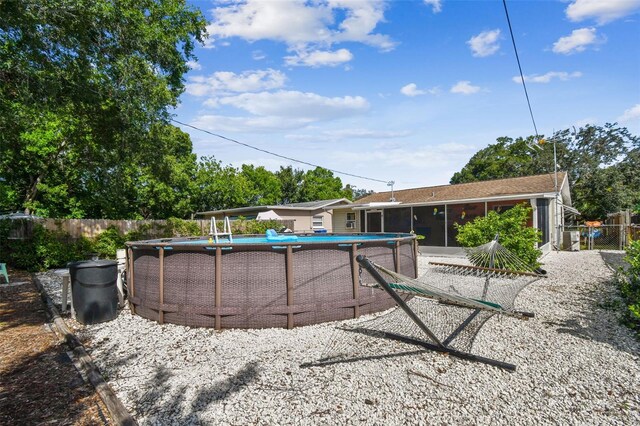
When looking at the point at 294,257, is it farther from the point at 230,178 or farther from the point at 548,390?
the point at 230,178

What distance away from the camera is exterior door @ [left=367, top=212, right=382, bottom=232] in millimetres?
16777

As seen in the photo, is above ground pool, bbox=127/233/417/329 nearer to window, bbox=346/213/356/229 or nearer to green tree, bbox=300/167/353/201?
window, bbox=346/213/356/229

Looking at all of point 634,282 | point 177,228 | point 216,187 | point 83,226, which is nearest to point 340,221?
point 177,228

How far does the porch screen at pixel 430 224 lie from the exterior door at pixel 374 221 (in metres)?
2.00

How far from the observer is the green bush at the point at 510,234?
8.23m

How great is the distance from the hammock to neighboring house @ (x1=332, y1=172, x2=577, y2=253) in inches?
316

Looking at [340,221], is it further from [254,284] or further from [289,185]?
[289,185]

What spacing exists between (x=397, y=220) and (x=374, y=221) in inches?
55.2

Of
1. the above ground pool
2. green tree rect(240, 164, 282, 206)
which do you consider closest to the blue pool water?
the above ground pool

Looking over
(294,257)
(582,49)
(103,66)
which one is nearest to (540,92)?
(582,49)

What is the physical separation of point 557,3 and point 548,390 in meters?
7.49

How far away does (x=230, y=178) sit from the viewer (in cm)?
2838

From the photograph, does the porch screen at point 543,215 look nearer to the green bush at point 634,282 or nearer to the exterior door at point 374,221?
the exterior door at point 374,221

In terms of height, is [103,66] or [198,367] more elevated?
[103,66]
